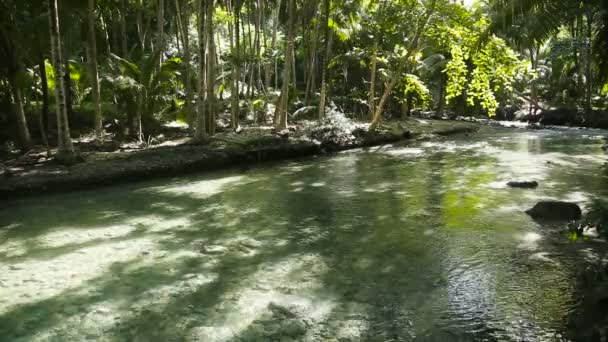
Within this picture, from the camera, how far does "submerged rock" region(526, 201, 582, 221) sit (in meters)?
8.95

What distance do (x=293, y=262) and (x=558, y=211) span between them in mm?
5096

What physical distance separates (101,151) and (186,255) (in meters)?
9.37

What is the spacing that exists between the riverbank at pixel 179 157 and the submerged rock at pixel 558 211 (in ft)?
32.2

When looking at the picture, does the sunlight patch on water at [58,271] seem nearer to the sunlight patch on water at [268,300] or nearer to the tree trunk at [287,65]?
the sunlight patch on water at [268,300]

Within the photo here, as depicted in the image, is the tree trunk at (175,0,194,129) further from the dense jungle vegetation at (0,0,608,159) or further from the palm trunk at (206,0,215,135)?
the palm trunk at (206,0,215,135)

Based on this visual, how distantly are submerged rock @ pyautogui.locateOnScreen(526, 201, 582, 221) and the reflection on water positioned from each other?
314 millimetres

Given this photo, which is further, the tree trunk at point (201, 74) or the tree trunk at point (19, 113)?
the tree trunk at point (201, 74)

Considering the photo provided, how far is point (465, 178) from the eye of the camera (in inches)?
540

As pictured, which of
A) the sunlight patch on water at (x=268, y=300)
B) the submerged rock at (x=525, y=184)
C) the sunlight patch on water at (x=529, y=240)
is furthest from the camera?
the submerged rock at (x=525, y=184)

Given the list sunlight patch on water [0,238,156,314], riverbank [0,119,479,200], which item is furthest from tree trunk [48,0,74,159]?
sunlight patch on water [0,238,156,314]

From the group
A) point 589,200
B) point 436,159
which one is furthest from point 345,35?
point 589,200

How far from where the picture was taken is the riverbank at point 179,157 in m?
12.4

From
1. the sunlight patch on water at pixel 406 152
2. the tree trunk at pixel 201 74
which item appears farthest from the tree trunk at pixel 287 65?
the sunlight patch on water at pixel 406 152

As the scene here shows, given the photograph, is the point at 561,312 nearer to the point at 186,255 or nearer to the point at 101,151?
the point at 186,255
